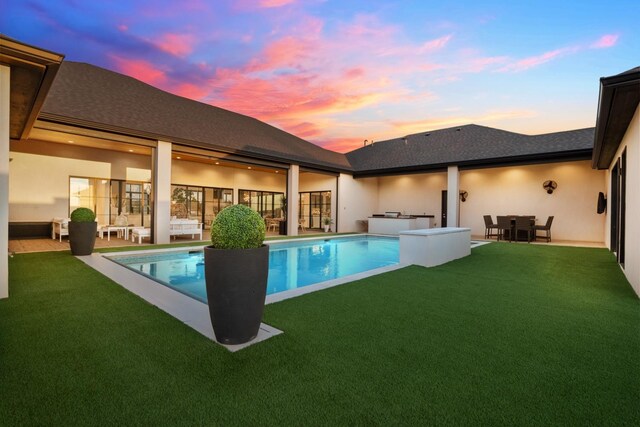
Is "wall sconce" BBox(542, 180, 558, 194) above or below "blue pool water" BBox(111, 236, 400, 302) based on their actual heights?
above

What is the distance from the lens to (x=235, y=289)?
2.95 meters

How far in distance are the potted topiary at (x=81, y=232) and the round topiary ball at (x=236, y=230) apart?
666 cm

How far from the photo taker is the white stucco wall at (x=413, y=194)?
18594 millimetres

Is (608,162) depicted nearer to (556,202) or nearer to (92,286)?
(556,202)

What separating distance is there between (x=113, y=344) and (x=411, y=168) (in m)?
15.9

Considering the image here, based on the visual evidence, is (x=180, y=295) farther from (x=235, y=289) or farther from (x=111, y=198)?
(x=111, y=198)

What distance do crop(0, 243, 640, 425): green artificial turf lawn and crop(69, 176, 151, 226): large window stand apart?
10.4 metres

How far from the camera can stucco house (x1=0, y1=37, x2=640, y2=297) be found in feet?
33.3

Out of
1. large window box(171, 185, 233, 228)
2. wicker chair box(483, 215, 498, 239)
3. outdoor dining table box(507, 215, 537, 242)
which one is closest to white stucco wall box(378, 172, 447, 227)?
wicker chair box(483, 215, 498, 239)

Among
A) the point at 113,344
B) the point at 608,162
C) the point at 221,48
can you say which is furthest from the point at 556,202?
the point at 113,344

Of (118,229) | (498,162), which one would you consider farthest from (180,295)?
(498,162)

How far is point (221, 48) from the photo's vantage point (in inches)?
487

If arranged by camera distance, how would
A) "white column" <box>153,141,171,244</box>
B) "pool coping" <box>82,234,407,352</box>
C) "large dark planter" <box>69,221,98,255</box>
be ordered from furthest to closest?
"white column" <box>153,141,171,244</box> → "large dark planter" <box>69,221,98,255</box> → "pool coping" <box>82,234,407,352</box>

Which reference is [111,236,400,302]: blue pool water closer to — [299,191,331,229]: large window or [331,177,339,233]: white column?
[331,177,339,233]: white column
